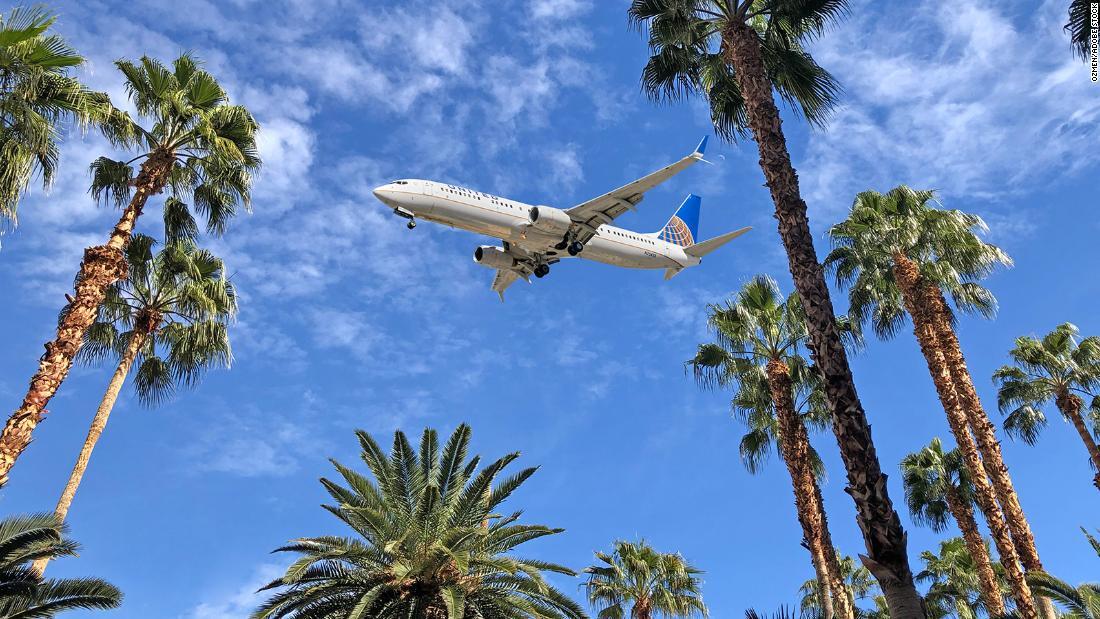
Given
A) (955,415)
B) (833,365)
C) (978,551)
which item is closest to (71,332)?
(833,365)

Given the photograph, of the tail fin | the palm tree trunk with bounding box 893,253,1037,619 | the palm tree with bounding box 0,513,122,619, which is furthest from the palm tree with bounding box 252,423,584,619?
the tail fin

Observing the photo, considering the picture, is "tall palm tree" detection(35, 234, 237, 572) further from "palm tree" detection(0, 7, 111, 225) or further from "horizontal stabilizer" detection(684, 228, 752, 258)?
"horizontal stabilizer" detection(684, 228, 752, 258)

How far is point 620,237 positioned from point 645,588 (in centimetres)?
1701

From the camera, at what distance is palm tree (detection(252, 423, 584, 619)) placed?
15609mm

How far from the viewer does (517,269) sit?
1442 inches

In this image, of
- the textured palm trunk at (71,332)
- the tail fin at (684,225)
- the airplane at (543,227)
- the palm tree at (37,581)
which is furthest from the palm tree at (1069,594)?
the tail fin at (684,225)

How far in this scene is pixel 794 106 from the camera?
1658cm

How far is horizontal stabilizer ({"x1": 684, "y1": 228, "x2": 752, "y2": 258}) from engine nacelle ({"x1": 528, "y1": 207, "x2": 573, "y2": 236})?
7955mm

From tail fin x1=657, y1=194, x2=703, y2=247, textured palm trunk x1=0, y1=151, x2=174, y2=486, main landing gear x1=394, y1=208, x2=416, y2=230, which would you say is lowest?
textured palm trunk x1=0, y1=151, x2=174, y2=486

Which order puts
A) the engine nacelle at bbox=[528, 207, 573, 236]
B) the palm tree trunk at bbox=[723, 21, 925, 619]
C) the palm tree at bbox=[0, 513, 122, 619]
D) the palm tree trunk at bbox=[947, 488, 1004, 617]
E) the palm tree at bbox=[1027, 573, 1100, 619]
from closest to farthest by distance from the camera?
the palm tree trunk at bbox=[723, 21, 925, 619], the palm tree at bbox=[0, 513, 122, 619], the palm tree at bbox=[1027, 573, 1100, 619], the palm tree trunk at bbox=[947, 488, 1004, 617], the engine nacelle at bbox=[528, 207, 573, 236]

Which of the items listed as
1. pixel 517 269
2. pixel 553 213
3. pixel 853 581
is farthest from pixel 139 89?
pixel 853 581

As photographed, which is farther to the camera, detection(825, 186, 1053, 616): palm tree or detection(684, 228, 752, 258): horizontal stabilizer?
detection(684, 228, 752, 258): horizontal stabilizer

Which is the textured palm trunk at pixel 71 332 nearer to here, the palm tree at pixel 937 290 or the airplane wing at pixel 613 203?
the airplane wing at pixel 613 203

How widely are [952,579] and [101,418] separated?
116 feet
